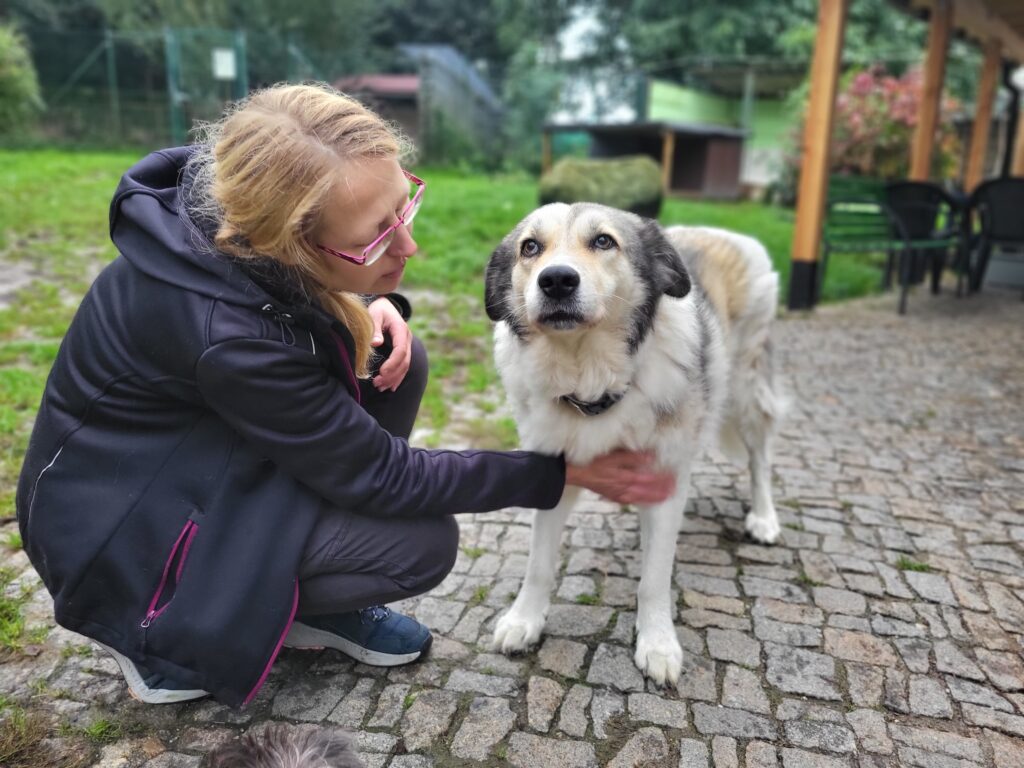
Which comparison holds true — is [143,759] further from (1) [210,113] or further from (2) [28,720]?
(1) [210,113]

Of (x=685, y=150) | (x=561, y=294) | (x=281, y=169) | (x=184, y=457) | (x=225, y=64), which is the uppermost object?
(x=225, y=64)

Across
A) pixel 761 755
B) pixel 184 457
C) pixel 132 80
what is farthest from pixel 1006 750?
pixel 132 80

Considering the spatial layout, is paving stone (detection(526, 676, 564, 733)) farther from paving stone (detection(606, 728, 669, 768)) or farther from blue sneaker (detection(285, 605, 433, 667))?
blue sneaker (detection(285, 605, 433, 667))

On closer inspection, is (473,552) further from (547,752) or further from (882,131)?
(882,131)

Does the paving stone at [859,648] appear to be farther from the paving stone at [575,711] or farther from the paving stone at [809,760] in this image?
the paving stone at [575,711]

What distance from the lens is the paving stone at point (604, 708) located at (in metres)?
1.96

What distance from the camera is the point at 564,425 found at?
83.4 inches

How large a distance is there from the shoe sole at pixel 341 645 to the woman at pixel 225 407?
417 millimetres

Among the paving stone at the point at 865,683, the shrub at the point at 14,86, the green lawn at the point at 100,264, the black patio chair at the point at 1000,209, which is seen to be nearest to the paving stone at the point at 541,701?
the paving stone at the point at 865,683

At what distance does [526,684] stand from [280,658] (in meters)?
0.73

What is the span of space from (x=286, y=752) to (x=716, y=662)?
49.8 inches

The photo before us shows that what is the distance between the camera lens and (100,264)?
6.40 m

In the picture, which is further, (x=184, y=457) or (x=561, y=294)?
(x=561, y=294)

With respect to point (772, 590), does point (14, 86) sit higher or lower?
higher
